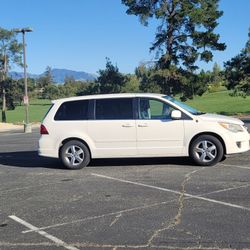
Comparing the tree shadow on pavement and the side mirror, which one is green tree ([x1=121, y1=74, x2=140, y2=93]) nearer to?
the tree shadow on pavement

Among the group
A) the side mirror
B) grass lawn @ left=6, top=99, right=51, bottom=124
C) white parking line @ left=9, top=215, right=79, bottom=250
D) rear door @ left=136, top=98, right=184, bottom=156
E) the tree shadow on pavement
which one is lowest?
white parking line @ left=9, top=215, right=79, bottom=250

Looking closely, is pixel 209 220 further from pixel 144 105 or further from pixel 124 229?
pixel 144 105

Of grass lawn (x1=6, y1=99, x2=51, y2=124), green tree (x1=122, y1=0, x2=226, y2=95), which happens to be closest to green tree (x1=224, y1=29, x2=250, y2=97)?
green tree (x1=122, y1=0, x2=226, y2=95)

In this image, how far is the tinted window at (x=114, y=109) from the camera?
1116 cm

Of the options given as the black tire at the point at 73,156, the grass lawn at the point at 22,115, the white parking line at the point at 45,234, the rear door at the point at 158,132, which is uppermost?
the grass lawn at the point at 22,115

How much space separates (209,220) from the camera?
6508 millimetres

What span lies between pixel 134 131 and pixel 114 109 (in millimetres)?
696

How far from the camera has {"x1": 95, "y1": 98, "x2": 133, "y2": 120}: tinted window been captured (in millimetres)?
11164

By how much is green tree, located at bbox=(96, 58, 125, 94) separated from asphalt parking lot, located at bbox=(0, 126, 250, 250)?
5718cm

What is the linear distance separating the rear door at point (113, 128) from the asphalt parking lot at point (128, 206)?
1.45 ft

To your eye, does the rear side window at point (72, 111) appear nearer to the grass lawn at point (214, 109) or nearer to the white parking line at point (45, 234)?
the white parking line at point (45, 234)

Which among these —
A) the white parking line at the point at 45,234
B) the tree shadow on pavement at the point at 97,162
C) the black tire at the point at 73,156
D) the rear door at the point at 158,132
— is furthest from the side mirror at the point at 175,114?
the white parking line at the point at 45,234

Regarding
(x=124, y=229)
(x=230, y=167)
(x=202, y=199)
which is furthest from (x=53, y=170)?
(x=124, y=229)

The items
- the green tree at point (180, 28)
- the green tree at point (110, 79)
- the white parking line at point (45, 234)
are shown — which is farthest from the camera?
the green tree at point (110, 79)
